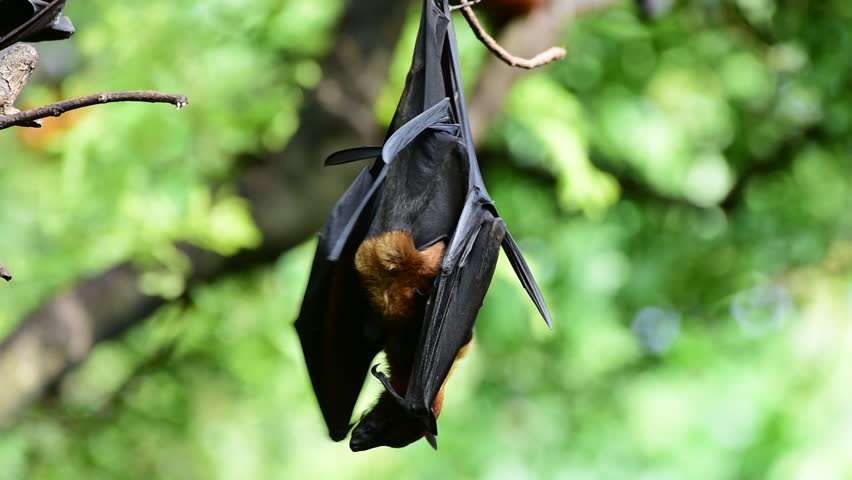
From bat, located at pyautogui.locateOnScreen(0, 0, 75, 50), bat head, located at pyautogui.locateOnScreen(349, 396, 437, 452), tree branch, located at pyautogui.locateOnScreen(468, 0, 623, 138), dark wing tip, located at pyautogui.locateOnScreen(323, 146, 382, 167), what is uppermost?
bat, located at pyautogui.locateOnScreen(0, 0, 75, 50)

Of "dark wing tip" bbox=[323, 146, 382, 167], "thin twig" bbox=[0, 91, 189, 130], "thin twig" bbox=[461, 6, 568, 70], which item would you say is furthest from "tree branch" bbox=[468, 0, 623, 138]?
"thin twig" bbox=[0, 91, 189, 130]

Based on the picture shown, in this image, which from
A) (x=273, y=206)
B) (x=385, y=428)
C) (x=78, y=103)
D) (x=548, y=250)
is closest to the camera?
(x=78, y=103)

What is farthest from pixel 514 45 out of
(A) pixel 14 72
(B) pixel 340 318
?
(A) pixel 14 72

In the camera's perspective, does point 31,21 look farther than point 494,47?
No

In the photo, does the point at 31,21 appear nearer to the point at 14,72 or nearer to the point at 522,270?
the point at 14,72

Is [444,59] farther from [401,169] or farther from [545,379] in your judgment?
[545,379]

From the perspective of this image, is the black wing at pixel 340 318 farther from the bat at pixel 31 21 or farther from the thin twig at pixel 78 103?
the thin twig at pixel 78 103

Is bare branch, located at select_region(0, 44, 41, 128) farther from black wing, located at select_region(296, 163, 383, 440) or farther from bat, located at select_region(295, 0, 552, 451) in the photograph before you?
black wing, located at select_region(296, 163, 383, 440)
